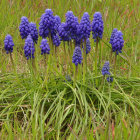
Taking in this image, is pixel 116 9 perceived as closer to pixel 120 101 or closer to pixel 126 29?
pixel 126 29

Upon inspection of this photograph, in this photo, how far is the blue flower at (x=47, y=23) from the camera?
368cm

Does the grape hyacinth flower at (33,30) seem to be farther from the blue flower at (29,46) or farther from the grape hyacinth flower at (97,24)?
the grape hyacinth flower at (97,24)

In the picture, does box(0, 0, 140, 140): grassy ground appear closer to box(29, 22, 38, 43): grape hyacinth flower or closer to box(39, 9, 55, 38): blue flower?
box(29, 22, 38, 43): grape hyacinth flower

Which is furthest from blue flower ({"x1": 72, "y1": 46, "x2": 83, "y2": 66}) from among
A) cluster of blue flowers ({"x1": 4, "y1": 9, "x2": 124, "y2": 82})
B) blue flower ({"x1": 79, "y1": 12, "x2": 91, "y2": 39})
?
blue flower ({"x1": 79, "y1": 12, "x2": 91, "y2": 39})

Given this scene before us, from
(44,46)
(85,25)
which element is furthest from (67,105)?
(85,25)

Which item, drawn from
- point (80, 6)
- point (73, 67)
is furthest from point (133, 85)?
point (80, 6)

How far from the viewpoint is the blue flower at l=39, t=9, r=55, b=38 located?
145 inches

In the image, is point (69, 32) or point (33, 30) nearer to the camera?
point (69, 32)

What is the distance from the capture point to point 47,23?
3711 mm

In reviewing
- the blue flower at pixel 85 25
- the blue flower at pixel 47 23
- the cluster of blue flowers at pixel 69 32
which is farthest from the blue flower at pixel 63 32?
the blue flower at pixel 85 25

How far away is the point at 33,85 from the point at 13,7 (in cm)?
333

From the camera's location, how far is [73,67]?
391 cm

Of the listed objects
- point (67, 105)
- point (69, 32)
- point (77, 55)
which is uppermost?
point (69, 32)

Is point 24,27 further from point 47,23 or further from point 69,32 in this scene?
point 69,32
